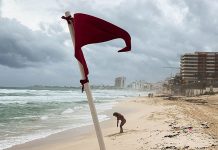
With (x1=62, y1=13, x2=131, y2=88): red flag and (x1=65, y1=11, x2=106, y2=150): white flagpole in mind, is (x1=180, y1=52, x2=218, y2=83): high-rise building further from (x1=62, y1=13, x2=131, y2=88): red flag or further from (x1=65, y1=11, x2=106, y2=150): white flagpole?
(x1=65, y1=11, x2=106, y2=150): white flagpole

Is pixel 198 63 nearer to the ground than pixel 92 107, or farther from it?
farther from it

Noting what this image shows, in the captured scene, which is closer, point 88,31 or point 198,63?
point 88,31

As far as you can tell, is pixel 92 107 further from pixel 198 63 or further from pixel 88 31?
pixel 198 63

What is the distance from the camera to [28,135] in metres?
18.8

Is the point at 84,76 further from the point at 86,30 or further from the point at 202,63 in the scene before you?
the point at 202,63

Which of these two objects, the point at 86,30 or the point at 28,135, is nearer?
the point at 86,30

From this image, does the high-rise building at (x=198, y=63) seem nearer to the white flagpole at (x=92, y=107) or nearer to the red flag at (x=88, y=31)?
the red flag at (x=88, y=31)

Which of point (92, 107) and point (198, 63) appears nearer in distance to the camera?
point (92, 107)

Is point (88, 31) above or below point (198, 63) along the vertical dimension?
below

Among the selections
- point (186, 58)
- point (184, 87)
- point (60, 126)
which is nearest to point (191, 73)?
point (186, 58)

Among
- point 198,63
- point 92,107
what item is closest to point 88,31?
point 92,107

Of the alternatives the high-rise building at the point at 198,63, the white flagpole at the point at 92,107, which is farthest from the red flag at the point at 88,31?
the high-rise building at the point at 198,63

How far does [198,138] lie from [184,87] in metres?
110

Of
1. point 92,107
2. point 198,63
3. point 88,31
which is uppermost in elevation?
point 198,63
